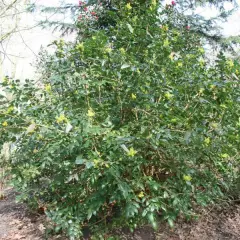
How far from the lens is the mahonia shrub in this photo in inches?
86.4

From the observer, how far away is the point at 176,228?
339 centimetres

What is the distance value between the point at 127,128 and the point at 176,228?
1.61 meters

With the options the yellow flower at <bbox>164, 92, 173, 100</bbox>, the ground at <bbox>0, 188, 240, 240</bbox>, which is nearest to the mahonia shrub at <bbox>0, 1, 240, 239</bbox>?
the yellow flower at <bbox>164, 92, 173, 100</bbox>

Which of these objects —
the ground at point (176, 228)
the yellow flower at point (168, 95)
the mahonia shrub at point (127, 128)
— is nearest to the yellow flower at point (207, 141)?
the mahonia shrub at point (127, 128)

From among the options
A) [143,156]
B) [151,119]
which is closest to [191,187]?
[143,156]

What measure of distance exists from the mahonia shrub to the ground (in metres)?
0.56

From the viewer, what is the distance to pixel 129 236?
3.17 meters

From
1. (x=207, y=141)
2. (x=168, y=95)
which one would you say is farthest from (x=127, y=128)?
(x=207, y=141)

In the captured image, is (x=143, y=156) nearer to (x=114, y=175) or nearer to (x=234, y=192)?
(x=114, y=175)

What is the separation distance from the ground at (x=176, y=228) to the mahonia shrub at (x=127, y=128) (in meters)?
0.56

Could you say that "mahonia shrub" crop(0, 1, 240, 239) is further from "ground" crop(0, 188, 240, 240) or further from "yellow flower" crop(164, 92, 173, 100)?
"ground" crop(0, 188, 240, 240)

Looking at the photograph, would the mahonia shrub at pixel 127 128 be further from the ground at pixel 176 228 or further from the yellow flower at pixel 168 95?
the ground at pixel 176 228

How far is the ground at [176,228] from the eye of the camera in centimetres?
325

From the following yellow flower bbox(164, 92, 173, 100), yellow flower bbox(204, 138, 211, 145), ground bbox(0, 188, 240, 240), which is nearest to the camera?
yellow flower bbox(204, 138, 211, 145)
